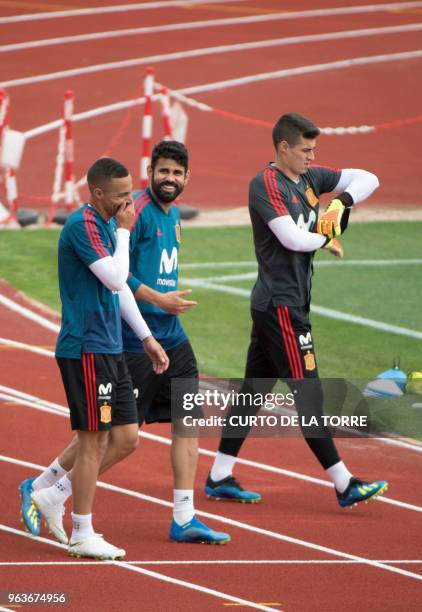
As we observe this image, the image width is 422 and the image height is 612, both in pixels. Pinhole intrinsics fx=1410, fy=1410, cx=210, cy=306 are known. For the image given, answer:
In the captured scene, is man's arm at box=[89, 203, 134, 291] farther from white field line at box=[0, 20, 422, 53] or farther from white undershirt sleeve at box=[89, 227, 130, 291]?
white field line at box=[0, 20, 422, 53]

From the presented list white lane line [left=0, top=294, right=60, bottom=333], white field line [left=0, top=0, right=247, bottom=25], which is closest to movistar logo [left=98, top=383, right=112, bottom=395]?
white lane line [left=0, top=294, right=60, bottom=333]

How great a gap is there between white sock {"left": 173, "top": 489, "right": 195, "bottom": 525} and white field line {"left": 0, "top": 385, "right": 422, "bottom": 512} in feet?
5.07

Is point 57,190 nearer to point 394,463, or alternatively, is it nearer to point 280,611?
point 394,463

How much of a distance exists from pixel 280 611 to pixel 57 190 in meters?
12.7

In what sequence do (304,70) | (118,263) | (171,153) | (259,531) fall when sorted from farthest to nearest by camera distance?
(304,70), (259,531), (171,153), (118,263)

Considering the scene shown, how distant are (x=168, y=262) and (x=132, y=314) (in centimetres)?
57

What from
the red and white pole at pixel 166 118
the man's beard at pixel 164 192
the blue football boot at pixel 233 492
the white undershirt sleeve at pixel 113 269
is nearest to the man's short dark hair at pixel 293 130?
the man's beard at pixel 164 192

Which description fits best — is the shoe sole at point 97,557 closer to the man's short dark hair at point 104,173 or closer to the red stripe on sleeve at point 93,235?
the red stripe on sleeve at point 93,235

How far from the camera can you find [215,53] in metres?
29.3

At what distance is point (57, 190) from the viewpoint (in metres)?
18.9

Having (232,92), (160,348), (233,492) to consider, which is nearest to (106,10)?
(232,92)

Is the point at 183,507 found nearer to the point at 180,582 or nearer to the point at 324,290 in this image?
the point at 180,582

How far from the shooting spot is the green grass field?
12453mm

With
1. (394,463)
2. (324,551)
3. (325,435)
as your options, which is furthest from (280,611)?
(394,463)
